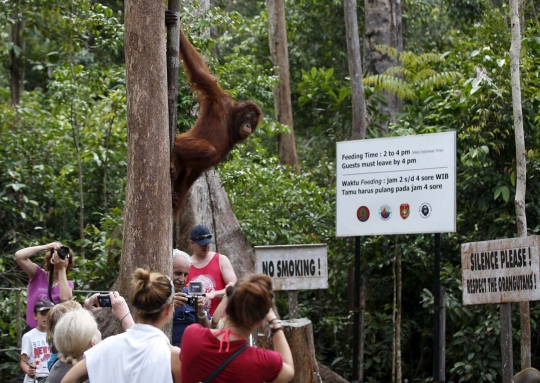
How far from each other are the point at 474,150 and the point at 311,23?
704 cm

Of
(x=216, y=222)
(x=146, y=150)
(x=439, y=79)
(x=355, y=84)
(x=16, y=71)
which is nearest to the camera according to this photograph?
(x=146, y=150)

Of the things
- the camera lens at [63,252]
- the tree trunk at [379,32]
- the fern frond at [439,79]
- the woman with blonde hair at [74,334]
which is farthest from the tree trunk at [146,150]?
the tree trunk at [379,32]

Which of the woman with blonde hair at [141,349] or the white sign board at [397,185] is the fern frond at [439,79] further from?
the woman with blonde hair at [141,349]

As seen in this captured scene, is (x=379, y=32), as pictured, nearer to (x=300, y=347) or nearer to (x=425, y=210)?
(x=425, y=210)

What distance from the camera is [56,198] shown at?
11.3 metres

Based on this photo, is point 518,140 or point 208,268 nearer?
point 208,268

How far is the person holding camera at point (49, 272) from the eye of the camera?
222 inches

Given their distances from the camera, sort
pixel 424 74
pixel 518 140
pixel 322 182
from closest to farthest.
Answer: pixel 518 140, pixel 424 74, pixel 322 182


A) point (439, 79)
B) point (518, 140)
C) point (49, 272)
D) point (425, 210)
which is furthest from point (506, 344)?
point (439, 79)

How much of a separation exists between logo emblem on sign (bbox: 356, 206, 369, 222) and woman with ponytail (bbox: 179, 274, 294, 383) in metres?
3.97

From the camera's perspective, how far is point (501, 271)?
20.2ft

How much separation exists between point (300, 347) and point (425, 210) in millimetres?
2013

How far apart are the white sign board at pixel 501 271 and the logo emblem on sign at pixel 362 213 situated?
105 cm

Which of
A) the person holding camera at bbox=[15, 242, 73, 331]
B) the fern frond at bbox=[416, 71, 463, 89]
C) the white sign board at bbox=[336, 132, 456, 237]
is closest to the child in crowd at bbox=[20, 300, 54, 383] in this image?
the person holding camera at bbox=[15, 242, 73, 331]
